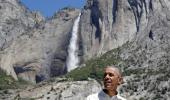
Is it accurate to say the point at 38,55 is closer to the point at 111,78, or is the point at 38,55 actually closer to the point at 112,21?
the point at 112,21

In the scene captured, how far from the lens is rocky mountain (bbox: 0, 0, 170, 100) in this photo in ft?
422

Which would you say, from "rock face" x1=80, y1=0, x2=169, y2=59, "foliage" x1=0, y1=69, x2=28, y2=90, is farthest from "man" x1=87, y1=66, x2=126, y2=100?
"rock face" x1=80, y1=0, x2=169, y2=59

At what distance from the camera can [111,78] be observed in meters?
9.73

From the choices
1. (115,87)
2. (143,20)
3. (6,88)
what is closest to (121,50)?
(143,20)

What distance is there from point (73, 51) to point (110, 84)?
178 metres

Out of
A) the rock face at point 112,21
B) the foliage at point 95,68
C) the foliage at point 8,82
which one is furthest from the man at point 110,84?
the rock face at point 112,21

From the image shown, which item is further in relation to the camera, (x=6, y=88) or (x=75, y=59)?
(x=75, y=59)

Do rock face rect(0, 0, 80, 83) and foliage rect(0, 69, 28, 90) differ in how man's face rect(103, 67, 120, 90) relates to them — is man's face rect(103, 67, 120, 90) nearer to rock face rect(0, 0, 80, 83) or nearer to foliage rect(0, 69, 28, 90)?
foliage rect(0, 69, 28, 90)

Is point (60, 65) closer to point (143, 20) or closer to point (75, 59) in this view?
point (75, 59)

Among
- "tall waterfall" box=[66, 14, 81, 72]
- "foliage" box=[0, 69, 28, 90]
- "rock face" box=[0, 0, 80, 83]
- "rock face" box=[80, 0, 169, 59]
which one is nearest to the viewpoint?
"foliage" box=[0, 69, 28, 90]

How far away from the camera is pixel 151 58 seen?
457 ft

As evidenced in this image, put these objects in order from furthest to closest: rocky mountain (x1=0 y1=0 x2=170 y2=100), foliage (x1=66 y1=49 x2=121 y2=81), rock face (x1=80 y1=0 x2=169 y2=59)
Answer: rock face (x1=80 y1=0 x2=169 y2=59)
foliage (x1=66 y1=49 x2=121 y2=81)
rocky mountain (x1=0 y1=0 x2=170 y2=100)

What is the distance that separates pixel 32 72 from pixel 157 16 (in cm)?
4403

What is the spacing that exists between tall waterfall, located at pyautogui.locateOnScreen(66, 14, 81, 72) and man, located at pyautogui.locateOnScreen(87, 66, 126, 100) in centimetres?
17248
